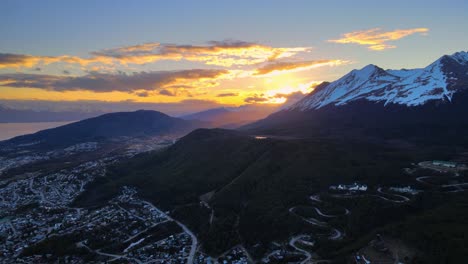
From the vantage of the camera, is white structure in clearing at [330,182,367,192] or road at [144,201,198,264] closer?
road at [144,201,198,264]

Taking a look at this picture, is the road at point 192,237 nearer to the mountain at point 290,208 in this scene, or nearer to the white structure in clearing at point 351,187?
the mountain at point 290,208

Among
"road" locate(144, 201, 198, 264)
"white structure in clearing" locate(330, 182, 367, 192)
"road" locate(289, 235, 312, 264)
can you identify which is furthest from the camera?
"white structure in clearing" locate(330, 182, 367, 192)

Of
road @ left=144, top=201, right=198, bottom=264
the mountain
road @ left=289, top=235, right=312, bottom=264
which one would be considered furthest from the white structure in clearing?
road @ left=144, top=201, right=198, bottom=264

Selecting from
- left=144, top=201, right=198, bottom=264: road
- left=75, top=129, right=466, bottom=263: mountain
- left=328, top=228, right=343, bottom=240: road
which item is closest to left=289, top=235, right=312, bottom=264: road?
left=75, top=129, right=466, bottom=263: mountain

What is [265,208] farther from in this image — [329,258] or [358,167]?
[358,167]

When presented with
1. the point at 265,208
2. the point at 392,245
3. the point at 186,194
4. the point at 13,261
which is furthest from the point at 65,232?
the point at 392,245

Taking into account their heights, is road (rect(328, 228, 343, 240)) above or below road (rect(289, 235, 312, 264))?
above

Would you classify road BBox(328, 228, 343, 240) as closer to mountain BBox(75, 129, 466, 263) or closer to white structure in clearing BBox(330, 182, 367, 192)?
mountain BBox(75, 129, 466, 263)

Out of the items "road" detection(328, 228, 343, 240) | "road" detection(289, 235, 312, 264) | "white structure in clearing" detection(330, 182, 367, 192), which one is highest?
"white structure in clearing" detection(330, 182, 367, 192)

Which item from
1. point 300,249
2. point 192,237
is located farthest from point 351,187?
point 192,237

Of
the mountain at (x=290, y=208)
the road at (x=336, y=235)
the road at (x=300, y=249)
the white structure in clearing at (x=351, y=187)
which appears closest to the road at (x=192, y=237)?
the mountain at (x=290, y=208)

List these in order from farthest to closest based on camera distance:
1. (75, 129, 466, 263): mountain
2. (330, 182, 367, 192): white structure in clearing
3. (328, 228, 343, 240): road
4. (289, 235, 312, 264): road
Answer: (330, 182, 367, 192): white structure in clearing
(75, 129, 466, 263): mountain
(328, 228, 343, 240): road
(289, 235, 312, 264): road
